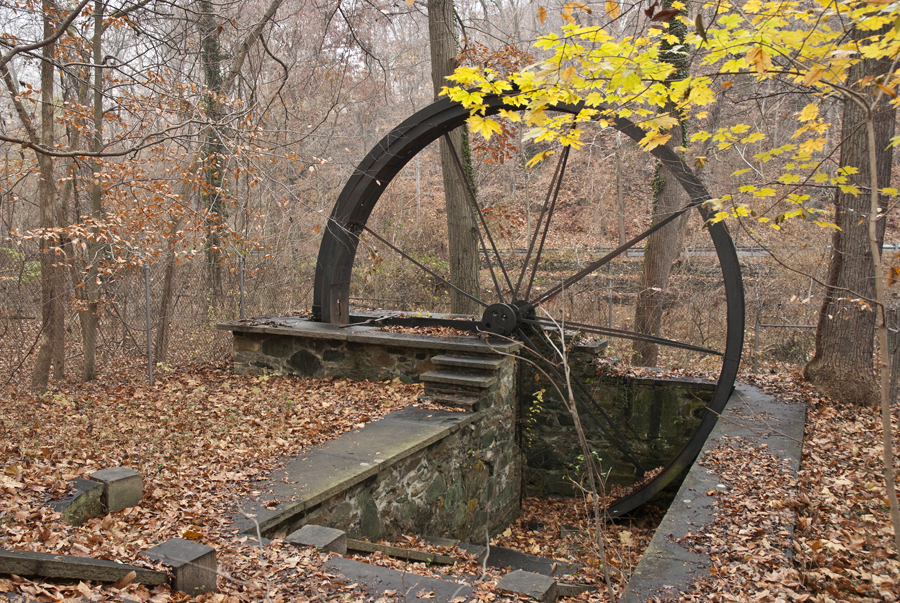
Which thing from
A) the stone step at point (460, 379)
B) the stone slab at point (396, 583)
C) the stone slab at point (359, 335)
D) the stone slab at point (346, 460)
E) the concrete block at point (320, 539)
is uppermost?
the stone slab at point (359, 335)

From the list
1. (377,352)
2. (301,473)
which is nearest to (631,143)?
(377,352)

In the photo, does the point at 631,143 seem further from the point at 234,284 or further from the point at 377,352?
the point at 377,352

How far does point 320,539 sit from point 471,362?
297 cm

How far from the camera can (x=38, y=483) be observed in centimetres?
349

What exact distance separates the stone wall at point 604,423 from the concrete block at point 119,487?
4289 millimetres

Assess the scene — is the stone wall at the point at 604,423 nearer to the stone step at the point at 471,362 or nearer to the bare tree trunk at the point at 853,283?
the stone step at the point at 471,362

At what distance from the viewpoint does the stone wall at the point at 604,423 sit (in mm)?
6656

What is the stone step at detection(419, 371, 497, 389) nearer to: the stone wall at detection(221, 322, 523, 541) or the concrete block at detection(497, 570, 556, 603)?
the stone wall at detection(221, 322, 523, 541)

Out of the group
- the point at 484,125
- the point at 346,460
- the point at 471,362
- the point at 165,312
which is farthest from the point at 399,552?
the point at 165,312

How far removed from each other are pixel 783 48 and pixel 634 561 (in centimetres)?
405

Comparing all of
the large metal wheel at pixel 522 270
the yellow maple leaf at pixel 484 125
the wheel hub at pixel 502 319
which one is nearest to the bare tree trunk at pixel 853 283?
the large metal wheel at pixel 522 270

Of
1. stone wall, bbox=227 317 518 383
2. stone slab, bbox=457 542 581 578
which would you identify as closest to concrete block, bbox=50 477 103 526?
stone slab, bbox=457 542 581 578

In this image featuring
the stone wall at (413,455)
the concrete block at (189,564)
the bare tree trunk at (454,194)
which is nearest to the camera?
the concrete block at (189,564)

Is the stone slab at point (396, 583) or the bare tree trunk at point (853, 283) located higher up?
the bare tree trunk at point (853, 283)
